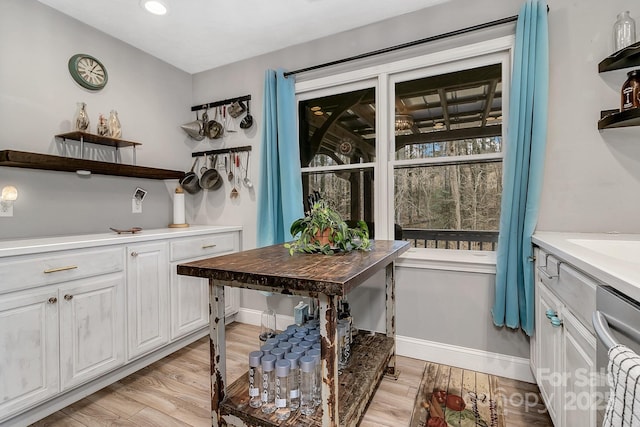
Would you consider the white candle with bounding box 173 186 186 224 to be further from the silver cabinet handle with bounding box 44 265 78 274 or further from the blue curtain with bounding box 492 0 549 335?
the blue curtain with bounding box 492 0 549 335

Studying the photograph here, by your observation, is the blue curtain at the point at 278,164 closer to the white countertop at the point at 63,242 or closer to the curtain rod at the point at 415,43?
the curtain rod at the point at 415,43

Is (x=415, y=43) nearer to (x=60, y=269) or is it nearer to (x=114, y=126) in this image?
(x=114, y=126)

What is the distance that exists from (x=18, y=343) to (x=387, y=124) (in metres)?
2.62

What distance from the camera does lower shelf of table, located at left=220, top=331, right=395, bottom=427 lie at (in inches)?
48.9

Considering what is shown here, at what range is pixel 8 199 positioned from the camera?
1.87 metres

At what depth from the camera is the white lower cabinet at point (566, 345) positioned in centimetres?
94

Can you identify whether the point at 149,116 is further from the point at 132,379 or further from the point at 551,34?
the point at 551,34

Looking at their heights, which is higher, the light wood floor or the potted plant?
the potted plant

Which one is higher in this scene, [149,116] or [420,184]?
[149,116]

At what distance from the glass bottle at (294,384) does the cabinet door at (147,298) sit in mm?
1304

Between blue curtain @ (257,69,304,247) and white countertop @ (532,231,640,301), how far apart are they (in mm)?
1756

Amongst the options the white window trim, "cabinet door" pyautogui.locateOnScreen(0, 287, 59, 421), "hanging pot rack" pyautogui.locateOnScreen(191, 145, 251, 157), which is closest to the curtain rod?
the white window trim

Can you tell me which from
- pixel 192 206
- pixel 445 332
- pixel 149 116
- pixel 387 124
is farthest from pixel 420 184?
pixel 149 116

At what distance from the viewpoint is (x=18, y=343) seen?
147 centimetres
